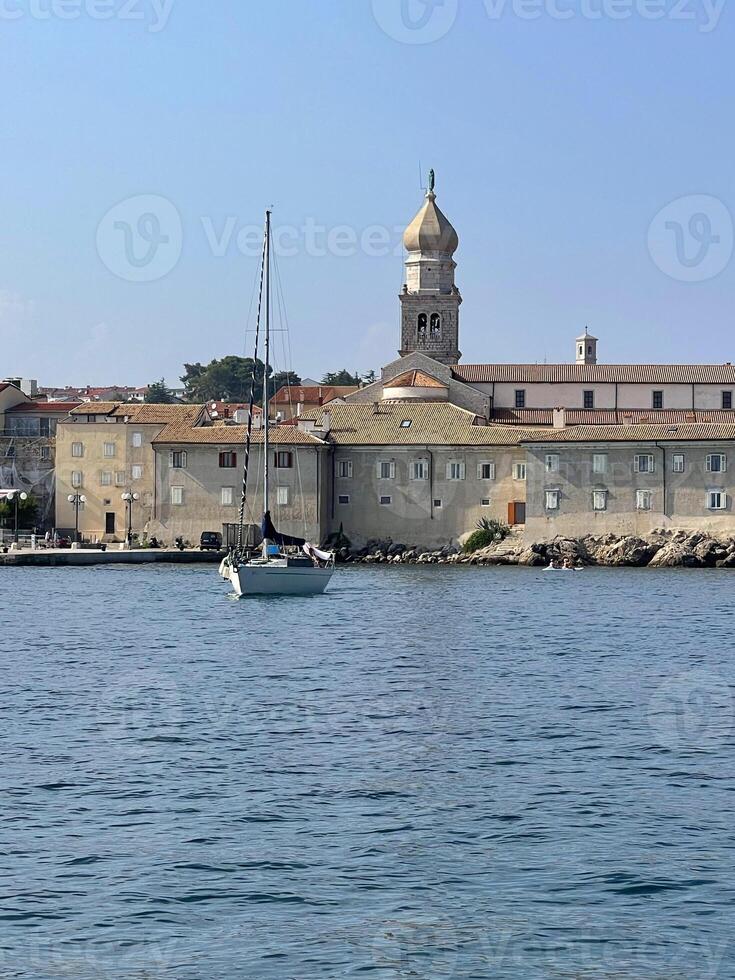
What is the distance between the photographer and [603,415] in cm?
8269

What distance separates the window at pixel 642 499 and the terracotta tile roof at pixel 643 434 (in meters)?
1.98

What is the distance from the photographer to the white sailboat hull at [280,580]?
1940 inches

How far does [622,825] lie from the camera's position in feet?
55.8

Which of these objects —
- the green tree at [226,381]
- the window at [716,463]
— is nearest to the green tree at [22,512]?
the window at [716,463]

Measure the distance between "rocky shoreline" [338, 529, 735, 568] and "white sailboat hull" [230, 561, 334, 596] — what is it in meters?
18.3

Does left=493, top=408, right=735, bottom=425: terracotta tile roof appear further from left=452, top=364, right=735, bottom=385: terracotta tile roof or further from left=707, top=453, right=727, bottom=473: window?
left=707, top=453, right=727, bottom=473: window

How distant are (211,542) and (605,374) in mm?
24439

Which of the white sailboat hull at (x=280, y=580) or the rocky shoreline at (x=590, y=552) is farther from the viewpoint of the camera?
the rocky shoreline at (x=590, y=552)

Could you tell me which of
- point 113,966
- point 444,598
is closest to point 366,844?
point 113,966

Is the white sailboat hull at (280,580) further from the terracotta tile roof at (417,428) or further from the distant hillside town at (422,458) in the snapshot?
the terracotta tile roof at (417,428)

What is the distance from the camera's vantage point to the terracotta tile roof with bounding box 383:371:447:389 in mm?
83438

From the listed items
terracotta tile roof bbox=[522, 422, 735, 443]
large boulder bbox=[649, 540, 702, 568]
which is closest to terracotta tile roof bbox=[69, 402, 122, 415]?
terracotta tile roof bbox=[522, 422, 735, 443]

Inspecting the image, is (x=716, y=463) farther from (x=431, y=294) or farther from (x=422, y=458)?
(x=431, y=294)

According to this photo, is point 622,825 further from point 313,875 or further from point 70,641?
point 70,641
